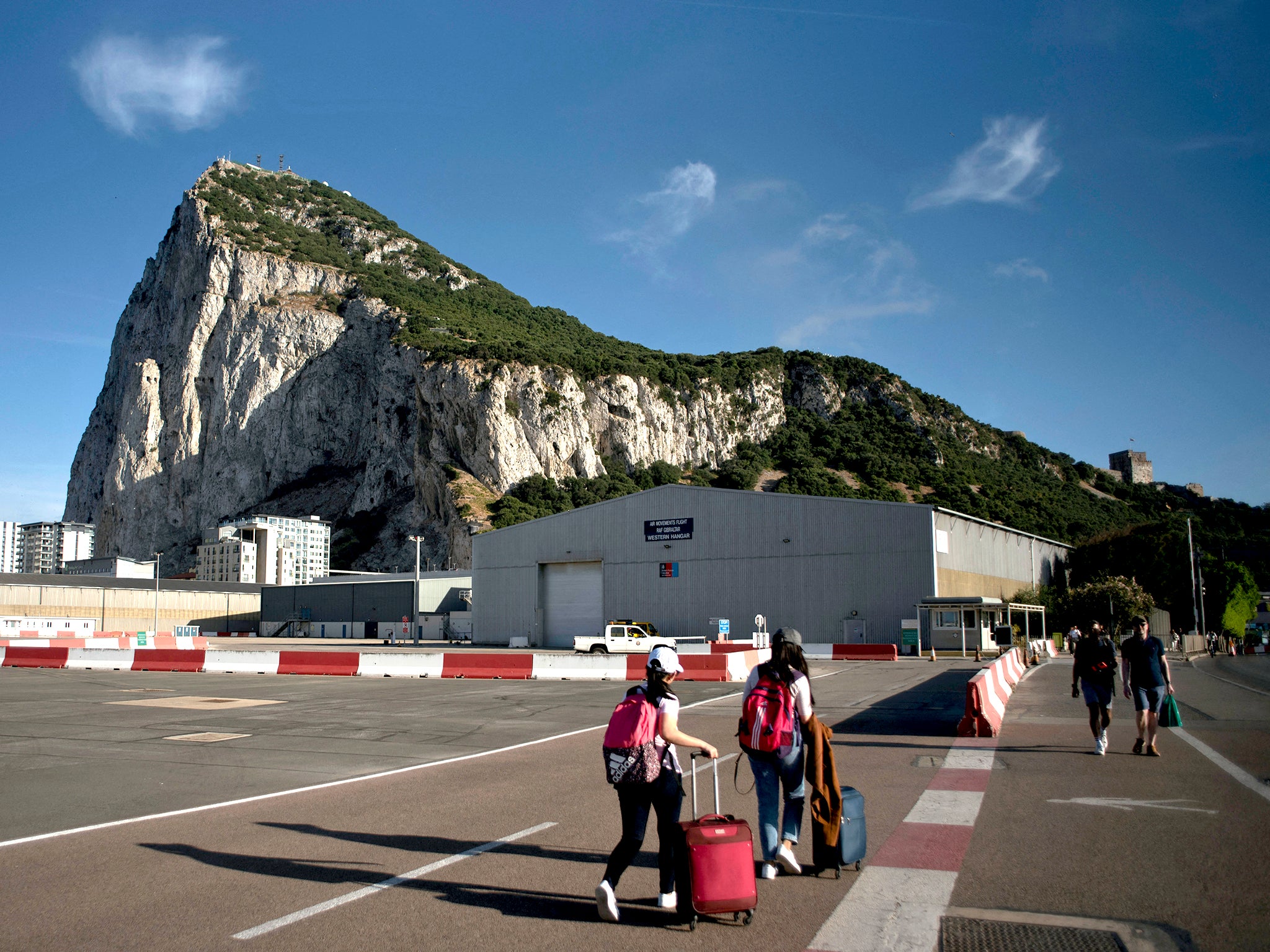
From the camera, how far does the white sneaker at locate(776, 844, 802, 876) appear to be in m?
5.94

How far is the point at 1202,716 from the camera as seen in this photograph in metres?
15.4

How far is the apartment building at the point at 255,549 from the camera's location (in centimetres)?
12031

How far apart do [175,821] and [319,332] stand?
427 feet

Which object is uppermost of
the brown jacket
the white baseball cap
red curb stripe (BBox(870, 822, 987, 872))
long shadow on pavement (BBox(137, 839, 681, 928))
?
the white baseball cap

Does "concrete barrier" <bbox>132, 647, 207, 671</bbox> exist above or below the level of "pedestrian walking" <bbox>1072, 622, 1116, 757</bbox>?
below

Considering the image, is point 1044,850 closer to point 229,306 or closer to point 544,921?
point 544,921

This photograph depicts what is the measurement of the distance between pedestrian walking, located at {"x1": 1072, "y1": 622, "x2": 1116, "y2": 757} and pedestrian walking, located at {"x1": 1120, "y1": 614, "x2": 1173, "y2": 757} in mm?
254

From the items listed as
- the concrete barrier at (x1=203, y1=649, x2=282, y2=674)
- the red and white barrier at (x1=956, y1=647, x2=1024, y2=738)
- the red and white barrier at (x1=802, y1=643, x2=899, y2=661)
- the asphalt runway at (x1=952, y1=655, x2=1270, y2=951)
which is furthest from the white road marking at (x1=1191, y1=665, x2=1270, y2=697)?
the concrete barrier at (x1=203, y1=649, x2=282, y2=674)

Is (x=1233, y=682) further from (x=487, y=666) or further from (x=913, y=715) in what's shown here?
(x=487, y=666)

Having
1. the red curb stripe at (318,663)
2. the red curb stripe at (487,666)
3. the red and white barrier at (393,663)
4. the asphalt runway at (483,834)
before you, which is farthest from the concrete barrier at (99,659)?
the asphalt runway at (483,834)

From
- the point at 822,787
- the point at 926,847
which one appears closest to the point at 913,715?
the point at 926,847

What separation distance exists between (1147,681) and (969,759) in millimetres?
2271

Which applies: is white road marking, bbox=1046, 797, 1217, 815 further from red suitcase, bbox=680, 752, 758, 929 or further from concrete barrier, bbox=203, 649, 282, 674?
concrete barrier, bbox=203, 649, 282, 674

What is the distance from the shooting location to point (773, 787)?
582cm
